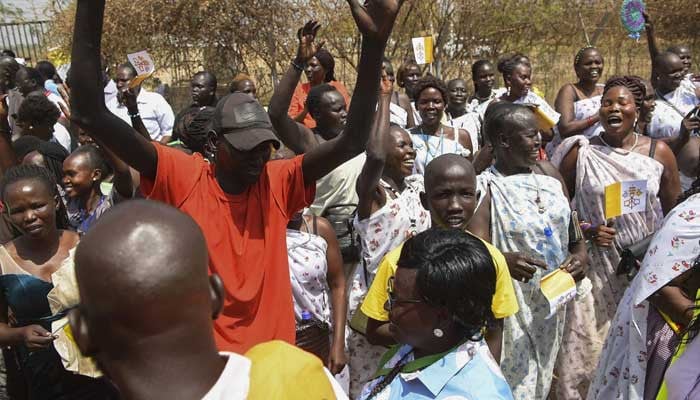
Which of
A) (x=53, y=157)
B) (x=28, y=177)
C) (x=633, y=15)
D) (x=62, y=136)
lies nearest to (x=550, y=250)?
(x=28, y=177)

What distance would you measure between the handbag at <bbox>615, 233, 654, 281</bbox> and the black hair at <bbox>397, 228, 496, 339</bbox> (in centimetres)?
229

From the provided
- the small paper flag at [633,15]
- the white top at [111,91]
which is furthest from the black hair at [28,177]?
the small paper flag at [633,15]

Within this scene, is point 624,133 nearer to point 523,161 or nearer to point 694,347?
point 523,161

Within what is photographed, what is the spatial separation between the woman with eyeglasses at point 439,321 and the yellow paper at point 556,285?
4.27ft

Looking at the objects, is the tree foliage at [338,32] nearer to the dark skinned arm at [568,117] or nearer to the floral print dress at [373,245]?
the dark skinned arm at [568,117]

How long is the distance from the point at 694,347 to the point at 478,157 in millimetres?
2575

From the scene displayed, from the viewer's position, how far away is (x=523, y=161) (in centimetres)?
372

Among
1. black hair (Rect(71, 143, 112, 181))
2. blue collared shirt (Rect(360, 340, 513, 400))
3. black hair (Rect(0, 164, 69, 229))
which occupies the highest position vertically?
blue collared shirt (Rect(360, 340, 513, 400))

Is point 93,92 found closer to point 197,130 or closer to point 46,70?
point 197,130

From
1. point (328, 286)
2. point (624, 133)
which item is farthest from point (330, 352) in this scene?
point (624, 133)

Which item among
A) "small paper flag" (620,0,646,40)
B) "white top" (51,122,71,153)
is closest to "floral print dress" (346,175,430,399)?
"white top" (51,122,71,153)

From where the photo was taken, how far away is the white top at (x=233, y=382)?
1120 mm

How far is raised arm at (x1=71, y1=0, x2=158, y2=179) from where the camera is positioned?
2.10 meters

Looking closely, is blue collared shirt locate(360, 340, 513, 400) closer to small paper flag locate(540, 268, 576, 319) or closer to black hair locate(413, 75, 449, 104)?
small paper flag locate(540, 268, 576, 319)
